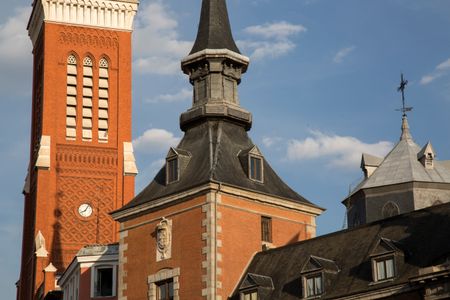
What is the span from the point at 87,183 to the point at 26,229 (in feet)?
27.6

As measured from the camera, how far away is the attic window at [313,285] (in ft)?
132

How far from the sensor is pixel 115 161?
278ft

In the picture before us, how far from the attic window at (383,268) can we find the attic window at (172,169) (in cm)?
1347

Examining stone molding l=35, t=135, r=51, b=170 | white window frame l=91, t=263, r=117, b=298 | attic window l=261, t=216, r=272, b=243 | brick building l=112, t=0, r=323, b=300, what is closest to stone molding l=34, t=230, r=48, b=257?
stone molding l=35, t=135, r=51, b=170

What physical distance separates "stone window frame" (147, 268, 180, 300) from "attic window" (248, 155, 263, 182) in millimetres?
6427

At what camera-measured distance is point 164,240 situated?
46.2m

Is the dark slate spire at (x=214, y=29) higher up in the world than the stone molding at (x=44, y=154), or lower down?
lower down

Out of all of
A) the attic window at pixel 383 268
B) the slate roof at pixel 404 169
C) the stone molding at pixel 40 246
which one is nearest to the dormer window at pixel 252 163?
the attic window at pixel 383 268

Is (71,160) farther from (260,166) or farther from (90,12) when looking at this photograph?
(260,166)

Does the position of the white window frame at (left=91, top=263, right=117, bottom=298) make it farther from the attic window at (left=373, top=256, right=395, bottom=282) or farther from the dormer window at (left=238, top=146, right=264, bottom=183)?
the attic window at (left=373, top=256, right=395, bottom=282)

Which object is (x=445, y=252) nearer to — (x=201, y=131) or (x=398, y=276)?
(x=398, y=276)

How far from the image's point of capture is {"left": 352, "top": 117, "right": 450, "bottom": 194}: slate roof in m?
61.8

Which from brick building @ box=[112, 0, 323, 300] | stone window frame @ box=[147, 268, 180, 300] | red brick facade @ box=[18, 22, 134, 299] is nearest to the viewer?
brick building @ box=[112, 0, 323, 300]

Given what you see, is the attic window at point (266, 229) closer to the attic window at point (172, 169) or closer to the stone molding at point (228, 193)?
the stone molding at point (228, 193)
